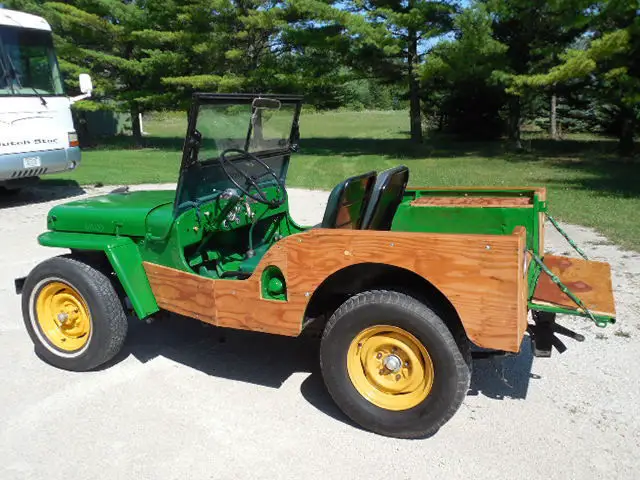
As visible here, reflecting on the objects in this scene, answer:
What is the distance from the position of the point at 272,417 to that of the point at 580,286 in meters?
2.02

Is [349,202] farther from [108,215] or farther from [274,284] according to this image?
[108,215]

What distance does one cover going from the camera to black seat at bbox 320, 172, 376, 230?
11.0 ft

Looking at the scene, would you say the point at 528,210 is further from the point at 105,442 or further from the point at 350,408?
the point at 105,442

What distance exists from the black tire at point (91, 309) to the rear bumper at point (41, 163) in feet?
20.0

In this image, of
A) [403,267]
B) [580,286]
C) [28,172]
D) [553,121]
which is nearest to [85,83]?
[28,172]

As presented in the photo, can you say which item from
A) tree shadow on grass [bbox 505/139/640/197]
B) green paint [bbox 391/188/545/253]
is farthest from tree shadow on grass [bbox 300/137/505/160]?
green paint [bbox 391/188/545/253]

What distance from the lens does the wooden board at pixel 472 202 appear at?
3902 millimetres

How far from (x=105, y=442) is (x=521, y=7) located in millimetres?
17744

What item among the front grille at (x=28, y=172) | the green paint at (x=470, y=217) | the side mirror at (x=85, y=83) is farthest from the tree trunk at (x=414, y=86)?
the green paint at (x=470, y=217)

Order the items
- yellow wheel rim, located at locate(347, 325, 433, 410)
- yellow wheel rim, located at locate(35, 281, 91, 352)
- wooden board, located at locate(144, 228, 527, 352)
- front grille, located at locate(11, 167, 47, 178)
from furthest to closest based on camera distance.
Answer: front grille, located at locate(11, 167, 47, 178)
yellow wheel rim, located at locate(35, 281, 91, 352)
yellow wheel rim, located at locate(347, 325, 433, 410)
wooden board, located at locate(144, 228, 527, 352)

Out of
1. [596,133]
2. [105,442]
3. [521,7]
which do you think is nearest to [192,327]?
[105,442]

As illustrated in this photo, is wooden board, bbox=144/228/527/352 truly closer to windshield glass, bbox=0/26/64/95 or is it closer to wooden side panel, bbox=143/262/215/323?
wooden side panel, bbox=143/262/215/323

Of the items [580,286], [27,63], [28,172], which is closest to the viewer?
[580,286]

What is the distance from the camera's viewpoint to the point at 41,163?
9578 mm
